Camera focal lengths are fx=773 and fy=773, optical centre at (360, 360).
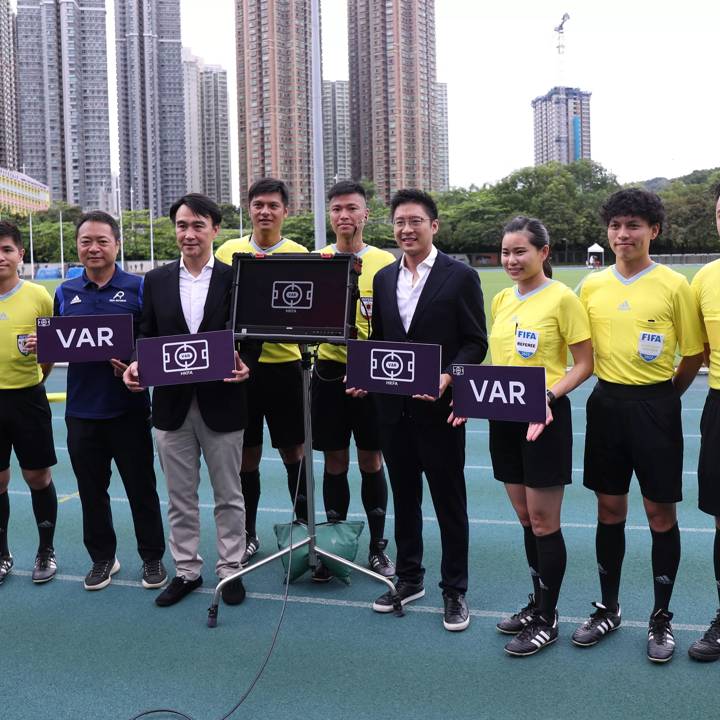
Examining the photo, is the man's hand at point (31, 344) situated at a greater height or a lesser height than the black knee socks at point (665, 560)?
greater

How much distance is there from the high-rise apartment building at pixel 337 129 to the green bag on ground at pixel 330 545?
47672 mm

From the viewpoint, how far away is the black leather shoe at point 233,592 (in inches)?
149

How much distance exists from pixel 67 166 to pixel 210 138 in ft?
43.8

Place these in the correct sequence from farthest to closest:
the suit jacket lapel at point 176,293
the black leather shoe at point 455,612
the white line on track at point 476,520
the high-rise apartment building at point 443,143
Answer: the high-rise apartment building at point 443,143, the white line on track at point 476,520, the suit jacket lapel at point 176,293, the black leather shoe at point 455,612

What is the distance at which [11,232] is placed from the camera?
4.02 m

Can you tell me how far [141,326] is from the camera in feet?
12.6

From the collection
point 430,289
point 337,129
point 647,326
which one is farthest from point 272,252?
point 337,129

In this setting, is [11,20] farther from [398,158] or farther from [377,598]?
[377,598]

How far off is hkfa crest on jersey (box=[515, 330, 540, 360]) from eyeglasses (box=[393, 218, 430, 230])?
71cm

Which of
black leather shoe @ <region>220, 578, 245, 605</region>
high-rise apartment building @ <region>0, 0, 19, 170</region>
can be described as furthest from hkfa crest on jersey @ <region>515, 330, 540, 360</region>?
high-rise apartment building @ <region>0, 0, 19, 170</region>

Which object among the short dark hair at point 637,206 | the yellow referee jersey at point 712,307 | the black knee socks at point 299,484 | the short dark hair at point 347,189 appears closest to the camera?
the yellow referee jersey at point 712,307

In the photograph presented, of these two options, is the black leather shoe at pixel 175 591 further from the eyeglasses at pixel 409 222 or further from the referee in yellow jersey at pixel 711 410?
the referee in yellow jersey at pixel 711 410

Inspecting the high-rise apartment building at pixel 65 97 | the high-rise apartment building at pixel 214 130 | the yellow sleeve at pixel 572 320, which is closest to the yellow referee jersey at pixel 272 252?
the yellow sleeve at pixel 572 320

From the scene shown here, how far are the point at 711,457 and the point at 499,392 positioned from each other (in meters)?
0.86
